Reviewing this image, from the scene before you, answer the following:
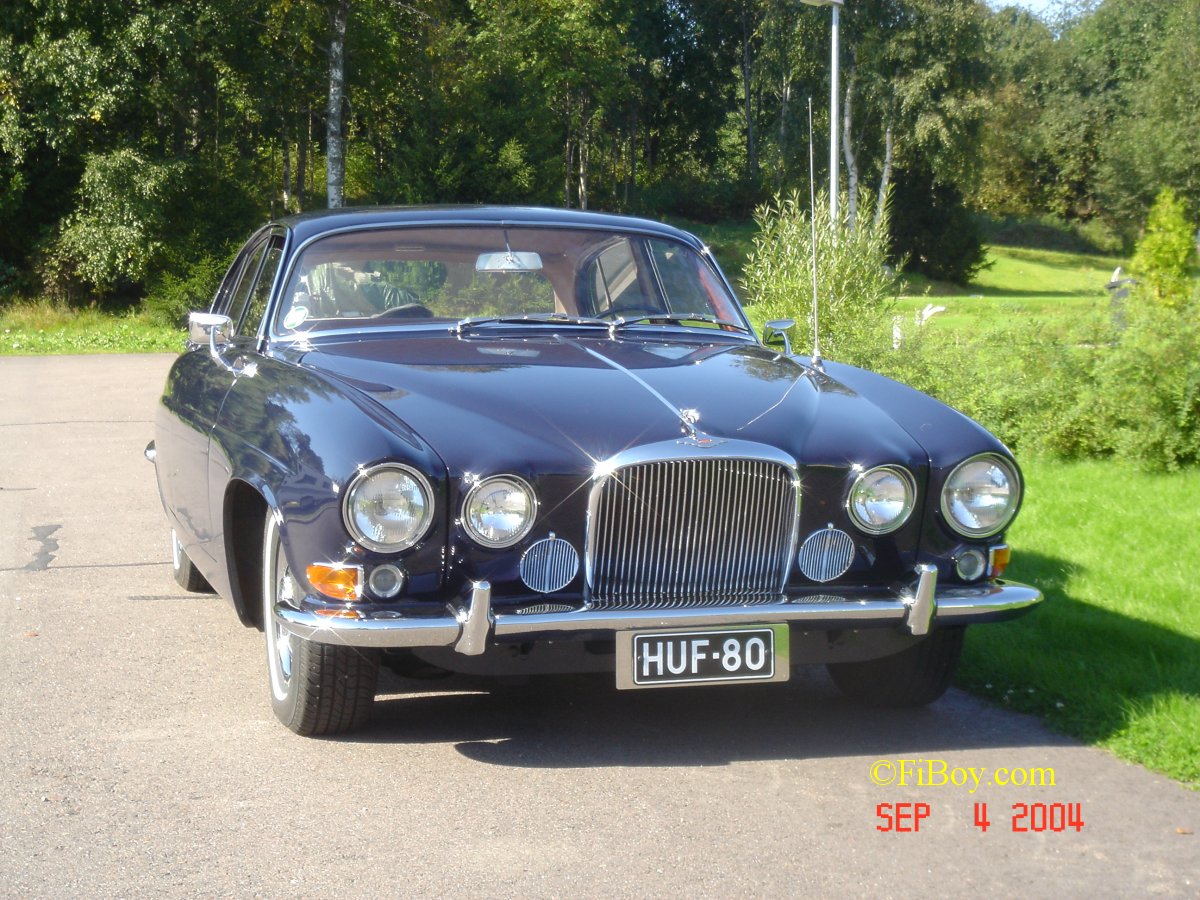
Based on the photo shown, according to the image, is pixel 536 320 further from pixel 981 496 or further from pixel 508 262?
pixel 981 496

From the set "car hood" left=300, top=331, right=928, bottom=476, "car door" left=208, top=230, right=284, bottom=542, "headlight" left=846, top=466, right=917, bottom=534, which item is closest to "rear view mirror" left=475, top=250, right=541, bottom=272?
"car hood" left=300, top=331, right=928, bottom=476

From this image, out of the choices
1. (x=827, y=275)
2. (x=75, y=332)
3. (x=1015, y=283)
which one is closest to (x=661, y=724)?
(x=827, y=275)

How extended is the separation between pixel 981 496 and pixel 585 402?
1.28 meters

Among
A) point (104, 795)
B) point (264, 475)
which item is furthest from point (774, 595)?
point (104, 795)

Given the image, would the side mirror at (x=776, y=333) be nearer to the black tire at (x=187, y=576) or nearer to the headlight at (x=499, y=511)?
the headlight at (x=499, y=511)

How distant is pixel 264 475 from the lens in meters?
4.33

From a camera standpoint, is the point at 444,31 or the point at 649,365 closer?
the point at 649,365

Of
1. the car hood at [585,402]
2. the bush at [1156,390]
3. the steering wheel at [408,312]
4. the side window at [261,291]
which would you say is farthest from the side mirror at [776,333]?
the bush at [1156,390]

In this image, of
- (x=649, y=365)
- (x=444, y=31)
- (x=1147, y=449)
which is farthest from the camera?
(x=444, y=31)

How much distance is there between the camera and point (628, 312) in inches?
222

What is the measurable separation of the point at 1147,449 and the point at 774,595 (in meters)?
5.80

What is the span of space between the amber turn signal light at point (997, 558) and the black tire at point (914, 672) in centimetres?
26

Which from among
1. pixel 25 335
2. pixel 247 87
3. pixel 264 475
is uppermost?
pixel 247 87

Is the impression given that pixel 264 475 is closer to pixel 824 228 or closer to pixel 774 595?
pixel 774 595
